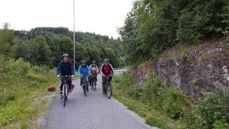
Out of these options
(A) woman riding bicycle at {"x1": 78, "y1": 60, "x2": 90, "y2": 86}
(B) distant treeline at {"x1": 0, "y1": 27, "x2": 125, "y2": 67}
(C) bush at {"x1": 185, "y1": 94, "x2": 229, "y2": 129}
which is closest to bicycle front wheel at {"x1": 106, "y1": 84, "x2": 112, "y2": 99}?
(A) woman riding bicycle at {"x1": 78, "y1": 60, "x2": 90, "y2": 86}

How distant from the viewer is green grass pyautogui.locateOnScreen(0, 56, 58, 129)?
1390 centimetres

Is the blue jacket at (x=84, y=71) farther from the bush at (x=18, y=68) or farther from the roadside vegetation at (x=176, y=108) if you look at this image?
the bush at (x=18, y=68)

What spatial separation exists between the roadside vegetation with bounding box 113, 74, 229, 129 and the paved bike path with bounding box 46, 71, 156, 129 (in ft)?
1.52

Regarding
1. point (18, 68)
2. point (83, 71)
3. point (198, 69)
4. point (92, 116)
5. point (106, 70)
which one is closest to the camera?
point (92, 116)

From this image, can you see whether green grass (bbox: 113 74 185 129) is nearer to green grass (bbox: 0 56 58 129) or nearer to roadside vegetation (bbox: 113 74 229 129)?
roadside vegetation (bbox: 113 74 229 129)

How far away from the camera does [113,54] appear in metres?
123

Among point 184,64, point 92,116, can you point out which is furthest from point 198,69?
point 92,116

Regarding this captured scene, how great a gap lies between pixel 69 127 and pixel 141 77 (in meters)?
12.2

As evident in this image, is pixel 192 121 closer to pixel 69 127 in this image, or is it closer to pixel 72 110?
pixel 69 127

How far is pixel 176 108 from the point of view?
593 inches

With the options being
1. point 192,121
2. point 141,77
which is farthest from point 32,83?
point 192,121

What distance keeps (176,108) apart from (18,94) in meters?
12.9

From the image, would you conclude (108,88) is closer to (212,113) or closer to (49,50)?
(212,113)

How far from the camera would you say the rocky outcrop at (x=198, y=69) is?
532 inches
